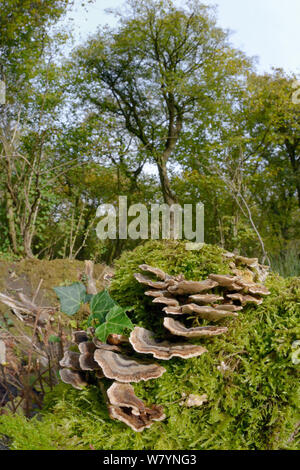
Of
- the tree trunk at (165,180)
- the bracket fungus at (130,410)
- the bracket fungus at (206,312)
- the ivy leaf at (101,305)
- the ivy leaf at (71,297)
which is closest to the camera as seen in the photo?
the bracket fungus at (130,410)

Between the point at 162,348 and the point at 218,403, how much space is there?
33cm

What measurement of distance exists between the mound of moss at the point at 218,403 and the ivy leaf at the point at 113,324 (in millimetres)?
228

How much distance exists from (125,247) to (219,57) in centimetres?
934

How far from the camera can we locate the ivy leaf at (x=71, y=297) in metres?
1.65

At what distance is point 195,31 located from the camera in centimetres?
1494

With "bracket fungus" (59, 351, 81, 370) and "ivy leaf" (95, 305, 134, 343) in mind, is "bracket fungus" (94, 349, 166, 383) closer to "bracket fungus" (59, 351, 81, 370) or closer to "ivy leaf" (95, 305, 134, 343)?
"ivy leaf" (95, 305, 134, 343)

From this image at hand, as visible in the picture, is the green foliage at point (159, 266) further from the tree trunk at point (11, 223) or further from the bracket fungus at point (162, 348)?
the tree trunk at point (11, 223)

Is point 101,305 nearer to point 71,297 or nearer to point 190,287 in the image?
point 71,297

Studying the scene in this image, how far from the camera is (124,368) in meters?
1.35

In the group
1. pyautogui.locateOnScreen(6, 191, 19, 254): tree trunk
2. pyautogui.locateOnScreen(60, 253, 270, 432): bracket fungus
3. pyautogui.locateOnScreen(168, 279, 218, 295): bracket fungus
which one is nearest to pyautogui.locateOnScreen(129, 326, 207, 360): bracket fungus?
pyautogui.locateOnScreen(60, 253, 270, 432): bracket fungus

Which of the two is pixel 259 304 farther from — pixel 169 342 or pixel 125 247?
pixel 125 247

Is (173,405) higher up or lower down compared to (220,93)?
lower down

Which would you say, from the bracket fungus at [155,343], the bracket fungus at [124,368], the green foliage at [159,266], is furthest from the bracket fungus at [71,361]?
the green foliage at [159,266]
